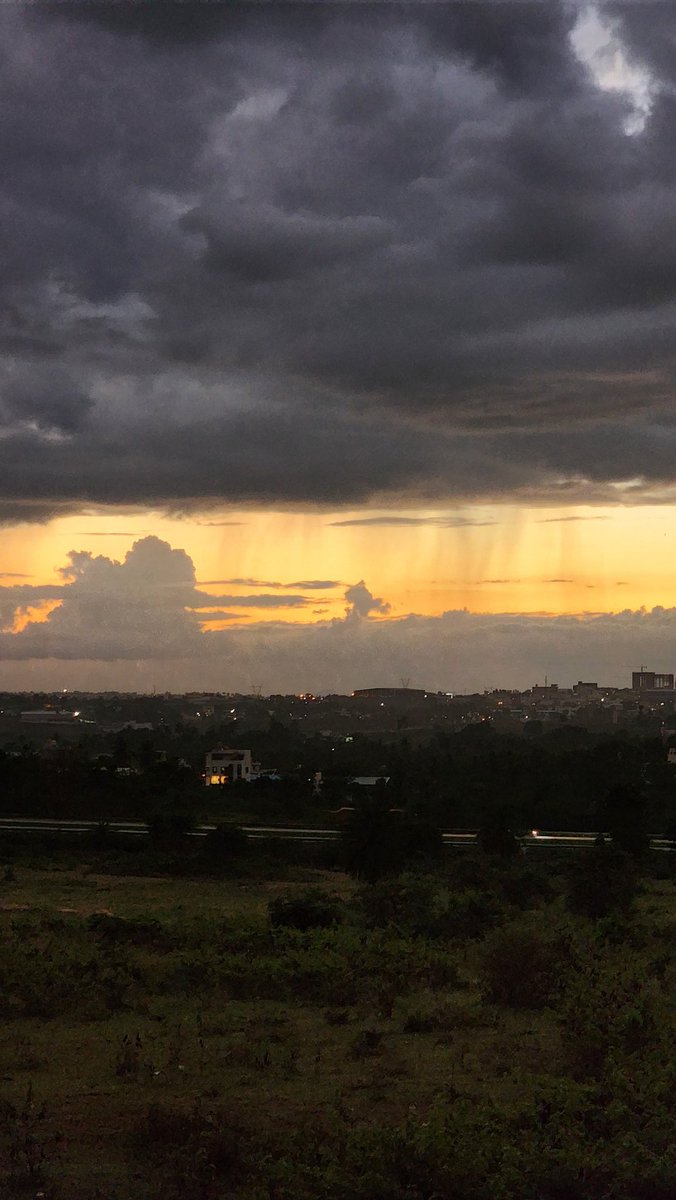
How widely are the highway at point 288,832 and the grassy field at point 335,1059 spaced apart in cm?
2360

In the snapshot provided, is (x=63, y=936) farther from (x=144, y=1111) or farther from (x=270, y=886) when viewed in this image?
(x=270, y=886)

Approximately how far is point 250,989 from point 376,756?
97.6m

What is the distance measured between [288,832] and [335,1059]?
41.2 m

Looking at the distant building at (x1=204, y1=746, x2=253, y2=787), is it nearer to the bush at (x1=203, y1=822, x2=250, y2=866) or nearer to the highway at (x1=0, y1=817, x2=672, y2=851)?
the highway at (x1=0, y1=817, x2=672, y2=851)

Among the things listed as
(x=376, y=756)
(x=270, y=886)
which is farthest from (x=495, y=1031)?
(x=376, y=756)

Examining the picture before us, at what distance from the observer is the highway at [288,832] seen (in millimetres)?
51250

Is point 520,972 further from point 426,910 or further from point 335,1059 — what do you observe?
point 426,910

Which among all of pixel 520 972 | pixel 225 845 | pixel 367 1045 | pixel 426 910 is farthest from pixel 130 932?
pixel 225 845

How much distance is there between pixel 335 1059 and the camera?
15633mm

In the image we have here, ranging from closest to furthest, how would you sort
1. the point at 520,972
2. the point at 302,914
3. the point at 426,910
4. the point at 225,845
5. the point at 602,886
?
the point at 520,972 → the point at 302,914 → the point at 426,910 → the point at 602,886 → the point at 225,845

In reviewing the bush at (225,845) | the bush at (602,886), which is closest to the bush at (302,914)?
the bush at (602,886)

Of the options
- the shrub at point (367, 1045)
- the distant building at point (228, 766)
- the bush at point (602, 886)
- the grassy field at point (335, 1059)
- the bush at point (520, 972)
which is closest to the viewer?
the grassy field at point (335, 1059)

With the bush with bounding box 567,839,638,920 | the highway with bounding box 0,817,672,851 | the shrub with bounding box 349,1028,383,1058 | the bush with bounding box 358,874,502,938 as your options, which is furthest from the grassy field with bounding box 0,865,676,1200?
the highway with bounding box 0,817,672,851

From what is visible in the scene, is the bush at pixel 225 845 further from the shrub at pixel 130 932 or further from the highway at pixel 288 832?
the shrub at pixel 130 932
